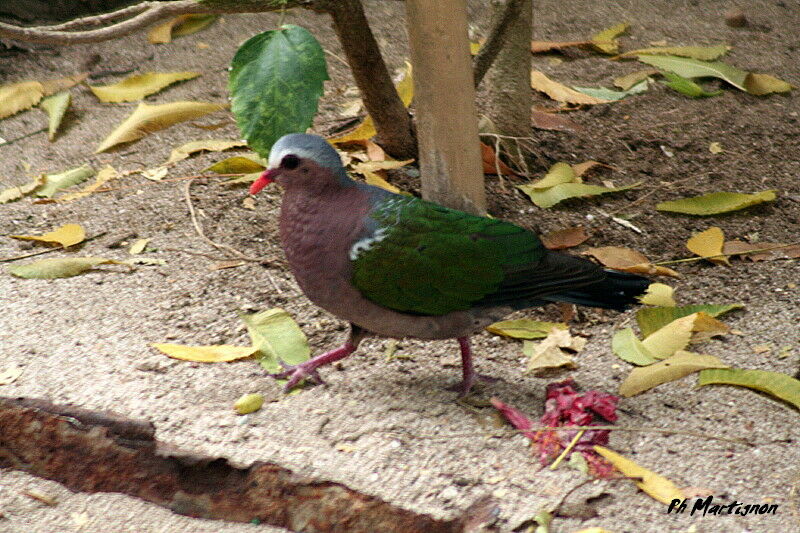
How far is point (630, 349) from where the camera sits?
2787 mm

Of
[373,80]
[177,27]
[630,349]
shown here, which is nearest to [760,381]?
[630,349]

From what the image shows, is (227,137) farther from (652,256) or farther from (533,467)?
(533,467)

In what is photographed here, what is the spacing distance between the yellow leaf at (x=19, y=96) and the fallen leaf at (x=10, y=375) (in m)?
2.14

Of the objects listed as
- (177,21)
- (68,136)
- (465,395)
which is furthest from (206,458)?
(177,21)

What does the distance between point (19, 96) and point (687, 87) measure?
10.4 ft

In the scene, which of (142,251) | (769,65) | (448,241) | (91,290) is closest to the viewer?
(448,241)

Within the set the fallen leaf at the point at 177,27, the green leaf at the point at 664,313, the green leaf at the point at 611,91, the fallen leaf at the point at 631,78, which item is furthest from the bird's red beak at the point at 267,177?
the fallen leaf at the point at 177,27

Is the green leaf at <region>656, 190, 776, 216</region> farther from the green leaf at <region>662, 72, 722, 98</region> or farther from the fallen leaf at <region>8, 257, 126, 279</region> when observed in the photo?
the fallen leaf at <region>8, 257, 126, 279</region>

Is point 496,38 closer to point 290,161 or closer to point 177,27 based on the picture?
point 290,161

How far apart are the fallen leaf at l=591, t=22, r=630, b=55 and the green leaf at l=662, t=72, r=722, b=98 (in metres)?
0.49

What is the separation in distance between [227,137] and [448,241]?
176 cm

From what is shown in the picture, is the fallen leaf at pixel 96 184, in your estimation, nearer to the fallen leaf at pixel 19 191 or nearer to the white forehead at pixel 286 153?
the fallen leaf at pixel 19 191

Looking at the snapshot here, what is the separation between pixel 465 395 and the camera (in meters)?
2.57

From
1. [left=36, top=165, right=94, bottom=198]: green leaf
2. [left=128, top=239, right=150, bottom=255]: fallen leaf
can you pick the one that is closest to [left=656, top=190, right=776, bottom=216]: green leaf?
[left=128, top=239, right=150, bottom=255]: fallen leaf
